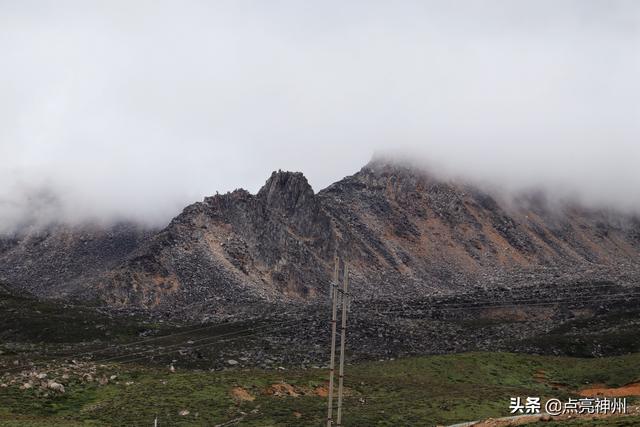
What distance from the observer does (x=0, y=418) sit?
6106 cm

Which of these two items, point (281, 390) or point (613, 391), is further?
point (613, 391)

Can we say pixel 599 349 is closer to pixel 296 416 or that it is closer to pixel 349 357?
pixel 349 357

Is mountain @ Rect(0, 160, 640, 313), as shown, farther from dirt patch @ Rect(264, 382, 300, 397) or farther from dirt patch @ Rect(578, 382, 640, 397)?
dirt patch @ Rect(578, 382, 640, 397)

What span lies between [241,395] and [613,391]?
135ft

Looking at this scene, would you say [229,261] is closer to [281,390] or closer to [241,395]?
[281,390]

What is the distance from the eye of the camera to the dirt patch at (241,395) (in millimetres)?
75875

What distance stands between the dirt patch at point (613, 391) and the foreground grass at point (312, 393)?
172 cm

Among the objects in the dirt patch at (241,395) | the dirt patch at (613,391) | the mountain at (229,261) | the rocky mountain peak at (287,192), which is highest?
the rocky mountain peak at (287,192)

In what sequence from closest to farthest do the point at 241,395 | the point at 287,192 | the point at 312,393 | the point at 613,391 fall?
the point at 241,395 < the point at 312,393 < the point at 613,391 < the point at 287,192

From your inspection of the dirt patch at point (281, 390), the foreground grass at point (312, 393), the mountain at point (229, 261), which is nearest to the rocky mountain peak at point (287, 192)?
the mountain at point (229, 261)

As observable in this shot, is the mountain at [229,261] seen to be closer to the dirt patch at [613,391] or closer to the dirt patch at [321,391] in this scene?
the dirt patch at [321,391]

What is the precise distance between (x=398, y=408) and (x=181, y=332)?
Answer: 1940 inches

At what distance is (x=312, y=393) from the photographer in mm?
80688

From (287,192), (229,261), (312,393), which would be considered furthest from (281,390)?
(287,192)
